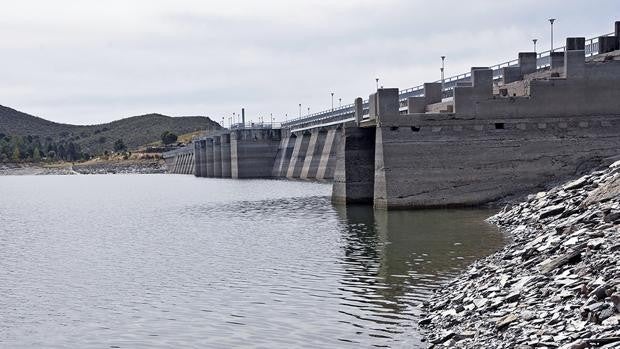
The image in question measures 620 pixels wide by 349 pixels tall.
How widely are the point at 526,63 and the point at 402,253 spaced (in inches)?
1104

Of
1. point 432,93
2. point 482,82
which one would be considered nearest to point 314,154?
point 432,93

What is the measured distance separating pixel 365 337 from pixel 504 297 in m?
2.77

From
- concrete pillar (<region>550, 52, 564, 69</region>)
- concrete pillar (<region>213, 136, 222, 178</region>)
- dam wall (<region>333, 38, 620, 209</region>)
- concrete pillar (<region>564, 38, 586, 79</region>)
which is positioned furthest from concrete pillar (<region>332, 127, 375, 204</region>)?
concrete pillar (<region>213, 136, 222, 178</region>)

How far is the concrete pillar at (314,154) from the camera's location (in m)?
103

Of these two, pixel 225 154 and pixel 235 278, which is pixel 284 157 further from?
pixel 235 278

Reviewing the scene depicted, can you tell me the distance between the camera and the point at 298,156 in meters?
113

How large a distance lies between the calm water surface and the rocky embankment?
39.2 inches

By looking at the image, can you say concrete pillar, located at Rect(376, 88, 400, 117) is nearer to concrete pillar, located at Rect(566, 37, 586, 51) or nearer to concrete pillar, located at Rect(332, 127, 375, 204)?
concrete pillar, located at Rect(332, 127, 375, 204)

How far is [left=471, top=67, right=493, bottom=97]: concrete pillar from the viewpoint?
4062 cm

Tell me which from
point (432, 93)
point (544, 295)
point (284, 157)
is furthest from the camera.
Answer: point (284, 157)

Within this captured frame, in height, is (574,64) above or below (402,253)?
above

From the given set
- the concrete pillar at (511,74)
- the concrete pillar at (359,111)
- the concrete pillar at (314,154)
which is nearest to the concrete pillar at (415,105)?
the concrete pillar at (359,111)

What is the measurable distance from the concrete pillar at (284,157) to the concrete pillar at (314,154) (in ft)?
33.1

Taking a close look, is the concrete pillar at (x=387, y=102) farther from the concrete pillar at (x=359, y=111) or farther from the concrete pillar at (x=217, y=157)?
the concrete pillar at (x=217, y=157)
